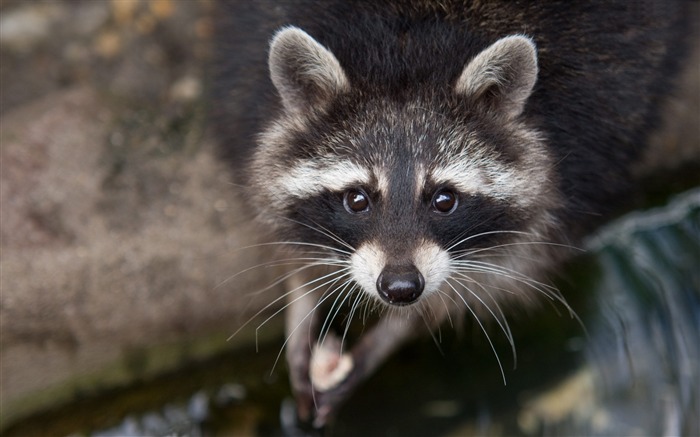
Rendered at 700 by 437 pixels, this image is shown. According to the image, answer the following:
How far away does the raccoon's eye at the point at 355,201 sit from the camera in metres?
3.58

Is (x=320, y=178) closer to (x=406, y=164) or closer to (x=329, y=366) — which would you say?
(x=406, y=164)

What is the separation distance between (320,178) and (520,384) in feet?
7.14

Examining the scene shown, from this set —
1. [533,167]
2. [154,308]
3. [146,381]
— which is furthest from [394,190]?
[146,381]

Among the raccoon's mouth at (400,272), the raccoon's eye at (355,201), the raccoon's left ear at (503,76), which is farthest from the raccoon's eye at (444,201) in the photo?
the raccoon's left ear at (503,76)

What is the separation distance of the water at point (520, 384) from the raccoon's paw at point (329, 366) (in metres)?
0.52

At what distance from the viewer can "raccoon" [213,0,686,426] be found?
11.6 ft

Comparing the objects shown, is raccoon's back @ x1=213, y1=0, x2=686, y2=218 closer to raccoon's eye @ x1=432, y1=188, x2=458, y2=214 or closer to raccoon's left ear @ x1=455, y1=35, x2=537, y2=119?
raccoon's left ear @ x1=455, y1=35, x2=537, y2=119

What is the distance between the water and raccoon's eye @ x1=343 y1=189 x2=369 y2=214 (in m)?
1.66

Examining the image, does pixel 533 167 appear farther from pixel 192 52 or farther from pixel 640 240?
pixel 192 52

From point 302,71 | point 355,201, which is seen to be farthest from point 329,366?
point 302,71

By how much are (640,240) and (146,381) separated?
10.5ft

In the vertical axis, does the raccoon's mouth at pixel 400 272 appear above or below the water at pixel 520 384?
above

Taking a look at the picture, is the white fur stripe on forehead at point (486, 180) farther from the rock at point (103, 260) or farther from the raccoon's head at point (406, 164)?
the rock at point (103, 260)

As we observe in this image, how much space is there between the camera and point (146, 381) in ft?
15.9
